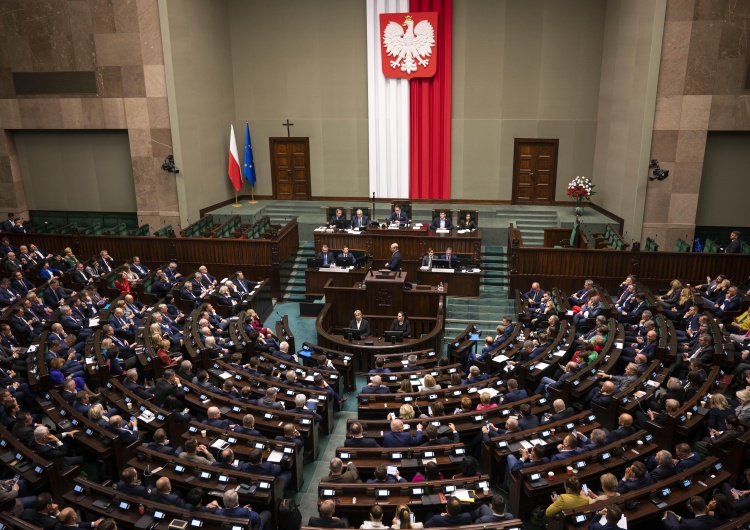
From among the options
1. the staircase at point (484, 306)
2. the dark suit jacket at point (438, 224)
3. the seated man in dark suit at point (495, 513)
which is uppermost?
the dark suit jacket at point (438, 224)

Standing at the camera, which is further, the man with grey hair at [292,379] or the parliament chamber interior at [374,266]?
the man with grey hair at [292,379]

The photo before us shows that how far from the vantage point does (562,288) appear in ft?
49.3

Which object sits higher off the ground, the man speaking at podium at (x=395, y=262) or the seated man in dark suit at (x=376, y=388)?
the man speaking at podium at (x=395, y=262)

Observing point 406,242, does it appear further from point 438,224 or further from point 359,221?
point 359,221

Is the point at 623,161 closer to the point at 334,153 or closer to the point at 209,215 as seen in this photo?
the point at 334,153

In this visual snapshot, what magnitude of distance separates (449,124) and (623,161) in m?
5.66

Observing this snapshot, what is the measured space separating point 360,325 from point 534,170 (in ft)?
34.1

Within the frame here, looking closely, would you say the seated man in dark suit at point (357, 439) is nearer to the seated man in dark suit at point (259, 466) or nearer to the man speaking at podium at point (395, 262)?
the seated man in dark suit at point (259, 466)

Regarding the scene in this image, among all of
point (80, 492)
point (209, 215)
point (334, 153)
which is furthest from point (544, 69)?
point (80, 492)

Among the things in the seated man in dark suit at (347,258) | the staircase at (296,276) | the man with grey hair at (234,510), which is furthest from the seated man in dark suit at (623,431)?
the staircase at (296,276)

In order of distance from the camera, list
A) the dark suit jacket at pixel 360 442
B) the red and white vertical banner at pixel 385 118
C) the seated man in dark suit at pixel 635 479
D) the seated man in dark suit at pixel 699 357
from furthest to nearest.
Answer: the red and white vertical banner at pixel 385 118
the seated man in dark suit at pixel 699 357
the dark suit jacket at pixel 360 442
the seated man in dark suit at pixel 635 479

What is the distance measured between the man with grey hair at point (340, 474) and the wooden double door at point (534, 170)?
15.0 metres

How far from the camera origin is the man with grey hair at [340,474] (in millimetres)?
6898

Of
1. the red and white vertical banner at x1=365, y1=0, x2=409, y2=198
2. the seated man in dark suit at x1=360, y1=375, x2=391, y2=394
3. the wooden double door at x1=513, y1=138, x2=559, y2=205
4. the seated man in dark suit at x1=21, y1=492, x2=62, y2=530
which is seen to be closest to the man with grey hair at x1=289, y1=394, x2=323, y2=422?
the seated man in dark suit at x1=360, y1=375, x2=391, y2=394
